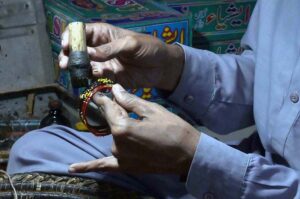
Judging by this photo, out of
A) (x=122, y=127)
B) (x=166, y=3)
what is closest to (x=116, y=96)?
(x=122, y=127)

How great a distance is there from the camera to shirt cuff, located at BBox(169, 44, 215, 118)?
3.27ft

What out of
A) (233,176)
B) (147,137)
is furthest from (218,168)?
(147,137)

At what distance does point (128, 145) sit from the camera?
73 cm

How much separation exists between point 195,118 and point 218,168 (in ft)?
0.99

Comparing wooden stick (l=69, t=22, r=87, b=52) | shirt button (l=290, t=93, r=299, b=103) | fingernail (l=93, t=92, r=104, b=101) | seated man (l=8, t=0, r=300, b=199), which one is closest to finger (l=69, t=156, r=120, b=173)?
seated man (l=8, t=0, r=300, b=199)

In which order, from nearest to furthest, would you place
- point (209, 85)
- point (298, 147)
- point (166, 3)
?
point (298, 147) < point (209, 85) < point (166, 3)

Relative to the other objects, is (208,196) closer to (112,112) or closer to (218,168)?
(218,168)

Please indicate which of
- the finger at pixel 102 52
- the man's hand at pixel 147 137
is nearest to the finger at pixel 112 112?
the man's hand at pixel 147 137

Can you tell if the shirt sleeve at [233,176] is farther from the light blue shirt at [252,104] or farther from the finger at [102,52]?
the finger at [102,52]

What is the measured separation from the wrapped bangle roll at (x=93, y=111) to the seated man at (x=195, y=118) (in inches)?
1.0

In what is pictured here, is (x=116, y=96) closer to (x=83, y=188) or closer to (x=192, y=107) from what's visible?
(x=83, y=188)

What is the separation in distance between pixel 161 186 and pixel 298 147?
27cm

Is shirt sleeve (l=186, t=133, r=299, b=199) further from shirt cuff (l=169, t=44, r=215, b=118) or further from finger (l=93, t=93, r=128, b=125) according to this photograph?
shirt cuff (l=169, t=44, r=215, b=118)

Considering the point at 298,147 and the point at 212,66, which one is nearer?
the point at 298,147
